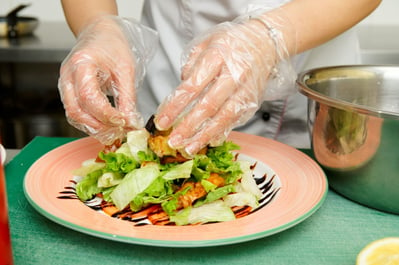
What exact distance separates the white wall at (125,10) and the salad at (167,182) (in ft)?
5.77

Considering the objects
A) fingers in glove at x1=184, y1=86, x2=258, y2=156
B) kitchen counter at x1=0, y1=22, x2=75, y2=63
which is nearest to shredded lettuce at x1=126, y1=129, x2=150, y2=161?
fingers in glove at x1=184, y1=86, x2=258, y2=156

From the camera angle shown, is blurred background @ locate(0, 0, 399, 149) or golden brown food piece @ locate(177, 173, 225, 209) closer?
golden brown food piece @ locate(177, 173, 225, 209)

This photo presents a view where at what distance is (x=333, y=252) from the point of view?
82 centimetres

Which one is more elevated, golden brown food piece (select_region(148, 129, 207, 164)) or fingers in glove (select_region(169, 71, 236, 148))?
fingers in glove (select_region(169, 71, 236, 148))

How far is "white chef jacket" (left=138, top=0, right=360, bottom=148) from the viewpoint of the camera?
1.39 meters

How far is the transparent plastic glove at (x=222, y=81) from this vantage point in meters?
0.92

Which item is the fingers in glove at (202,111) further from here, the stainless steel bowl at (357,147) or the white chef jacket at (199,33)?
the white chef jacket at (199,33)

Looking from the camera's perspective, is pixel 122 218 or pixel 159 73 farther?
pixel 159 73

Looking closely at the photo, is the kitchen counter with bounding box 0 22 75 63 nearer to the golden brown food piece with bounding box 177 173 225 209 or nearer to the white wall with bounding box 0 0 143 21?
the white wall with bounding box 0 0 143 21

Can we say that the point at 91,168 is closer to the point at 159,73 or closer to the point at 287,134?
the point at 159,73

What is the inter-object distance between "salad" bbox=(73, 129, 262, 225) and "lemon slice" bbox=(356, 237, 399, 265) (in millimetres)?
248

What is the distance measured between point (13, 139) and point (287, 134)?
1551mm

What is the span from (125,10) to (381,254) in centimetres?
219

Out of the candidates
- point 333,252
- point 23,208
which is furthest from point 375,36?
point 23,208
